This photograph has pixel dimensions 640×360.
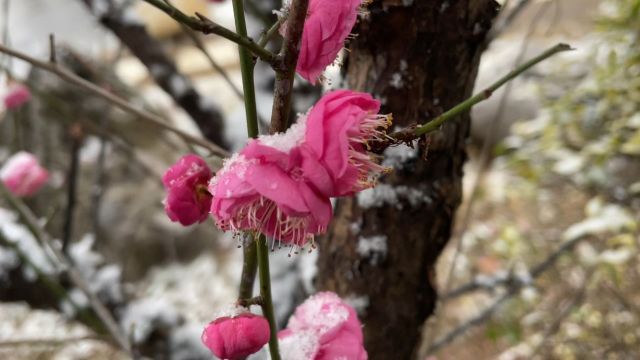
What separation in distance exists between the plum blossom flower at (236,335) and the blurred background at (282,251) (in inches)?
12.7

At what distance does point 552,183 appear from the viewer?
1.93 meters

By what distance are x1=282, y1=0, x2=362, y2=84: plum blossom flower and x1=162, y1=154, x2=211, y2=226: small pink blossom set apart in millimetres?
111

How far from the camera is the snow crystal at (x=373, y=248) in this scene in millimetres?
617

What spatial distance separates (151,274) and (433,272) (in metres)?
2.24

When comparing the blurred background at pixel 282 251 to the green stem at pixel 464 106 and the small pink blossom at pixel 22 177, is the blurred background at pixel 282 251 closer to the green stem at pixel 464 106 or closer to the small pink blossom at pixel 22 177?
the small pink blossom at pixel 22 177

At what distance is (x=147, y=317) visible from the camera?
0.92 m

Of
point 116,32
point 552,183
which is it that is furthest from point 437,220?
point 552,183

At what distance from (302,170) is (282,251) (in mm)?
782

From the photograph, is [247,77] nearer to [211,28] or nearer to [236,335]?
[211,28]

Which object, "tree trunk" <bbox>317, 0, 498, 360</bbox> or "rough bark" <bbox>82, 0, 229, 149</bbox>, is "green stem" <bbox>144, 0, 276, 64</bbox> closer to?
"tree trunk" <bbox>317, 0, 498, 360</bbox>

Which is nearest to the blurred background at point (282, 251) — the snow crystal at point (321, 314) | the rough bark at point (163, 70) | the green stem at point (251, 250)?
the rough bark at point (163, 70)

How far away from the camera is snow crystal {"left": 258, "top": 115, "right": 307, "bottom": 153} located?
28 cm

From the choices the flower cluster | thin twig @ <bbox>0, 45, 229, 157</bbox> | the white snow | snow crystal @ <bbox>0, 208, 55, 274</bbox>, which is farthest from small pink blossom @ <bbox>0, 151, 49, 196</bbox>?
the white snow

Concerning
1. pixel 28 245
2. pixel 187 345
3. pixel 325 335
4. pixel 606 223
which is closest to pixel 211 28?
pixel 325 335
